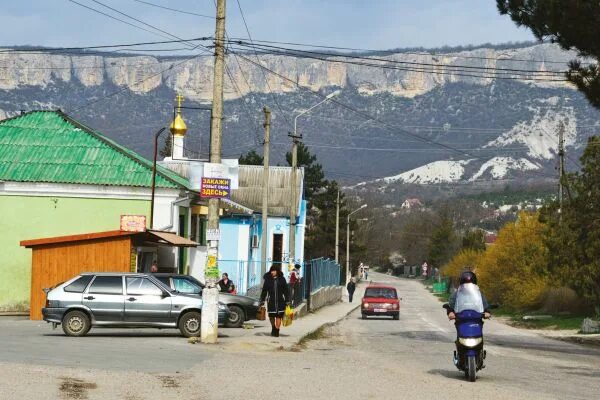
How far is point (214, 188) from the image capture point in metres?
22.5

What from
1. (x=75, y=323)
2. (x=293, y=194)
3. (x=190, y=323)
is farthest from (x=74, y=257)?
(x=293, y=194)

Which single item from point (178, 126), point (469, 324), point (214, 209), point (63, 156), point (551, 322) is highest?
point (178, 126)

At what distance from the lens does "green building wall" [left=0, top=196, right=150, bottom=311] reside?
122 feet

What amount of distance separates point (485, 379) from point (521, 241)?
142ft

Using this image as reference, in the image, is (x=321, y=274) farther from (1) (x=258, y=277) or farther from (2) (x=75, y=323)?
(2) (x=75, y=323)

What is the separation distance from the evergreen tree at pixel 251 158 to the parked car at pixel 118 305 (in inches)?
3084

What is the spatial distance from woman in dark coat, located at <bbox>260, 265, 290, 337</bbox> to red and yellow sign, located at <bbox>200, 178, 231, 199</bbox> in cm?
386

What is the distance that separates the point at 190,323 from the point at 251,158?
80.6 m

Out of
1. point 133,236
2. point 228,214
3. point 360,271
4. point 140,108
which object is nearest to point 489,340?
point 133,236

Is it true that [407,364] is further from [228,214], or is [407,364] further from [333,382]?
[228,214]

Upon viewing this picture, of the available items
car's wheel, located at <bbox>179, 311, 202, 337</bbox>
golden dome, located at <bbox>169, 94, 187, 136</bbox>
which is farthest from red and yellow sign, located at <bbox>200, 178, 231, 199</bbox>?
golden dome, located at <bbox>169, 94, 187, 136</bbox>

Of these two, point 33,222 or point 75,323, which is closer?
point 75,323

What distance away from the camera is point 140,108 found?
618 ft

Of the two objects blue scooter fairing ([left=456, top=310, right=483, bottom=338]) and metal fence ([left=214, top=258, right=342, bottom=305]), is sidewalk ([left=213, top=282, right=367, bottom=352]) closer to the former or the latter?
blue scooter fairing ([left=456, top=310, right=483, bottom=338])
